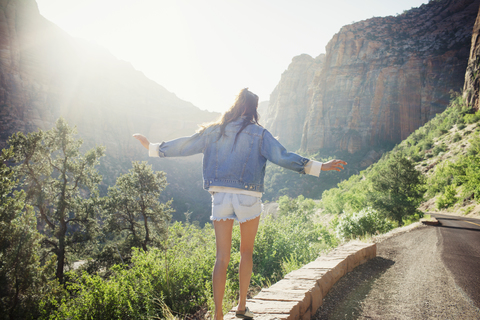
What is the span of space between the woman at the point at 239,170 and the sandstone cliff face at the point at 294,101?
116m

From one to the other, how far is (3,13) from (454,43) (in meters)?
117

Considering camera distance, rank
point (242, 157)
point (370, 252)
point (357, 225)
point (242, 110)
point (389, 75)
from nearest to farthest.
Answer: point (242, 157) < point (242, 110) < point (370, 252) < point (357, 225) < point (389, 75)

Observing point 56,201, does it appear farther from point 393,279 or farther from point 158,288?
point 393,279

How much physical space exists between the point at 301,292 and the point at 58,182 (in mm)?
16290

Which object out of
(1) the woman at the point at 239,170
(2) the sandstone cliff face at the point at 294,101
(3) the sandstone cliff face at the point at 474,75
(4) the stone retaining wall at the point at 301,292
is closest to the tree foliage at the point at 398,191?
(4) the stone retaining wall at the point at 301,292

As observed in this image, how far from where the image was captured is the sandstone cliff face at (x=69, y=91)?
5669cm

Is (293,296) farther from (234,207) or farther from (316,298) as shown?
(234,207)

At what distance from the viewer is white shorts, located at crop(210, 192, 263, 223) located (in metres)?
1.79

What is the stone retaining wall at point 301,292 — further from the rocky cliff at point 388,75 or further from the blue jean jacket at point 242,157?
the rocky cliff at point 388,75

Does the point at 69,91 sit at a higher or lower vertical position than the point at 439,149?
higher

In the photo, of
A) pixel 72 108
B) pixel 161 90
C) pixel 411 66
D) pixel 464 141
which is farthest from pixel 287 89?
pixel 464 141

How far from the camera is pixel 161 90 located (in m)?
156

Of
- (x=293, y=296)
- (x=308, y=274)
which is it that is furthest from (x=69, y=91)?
(x=293, y=296)

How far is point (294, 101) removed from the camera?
128000 millimetres
